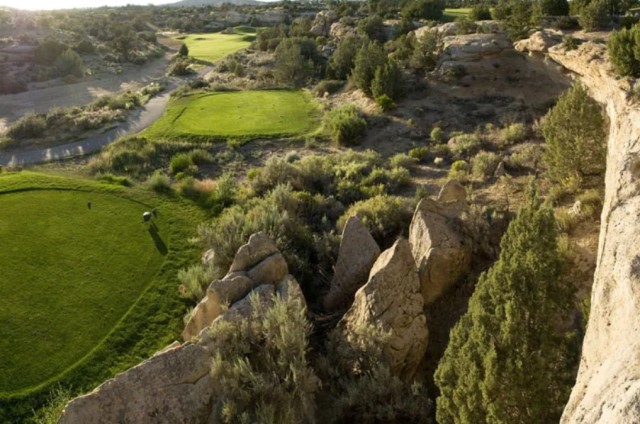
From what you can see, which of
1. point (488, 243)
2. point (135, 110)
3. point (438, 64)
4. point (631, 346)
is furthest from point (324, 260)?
point (135, 110)

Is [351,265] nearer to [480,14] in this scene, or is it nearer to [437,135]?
[437,135]

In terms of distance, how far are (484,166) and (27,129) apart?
2889 centimetres

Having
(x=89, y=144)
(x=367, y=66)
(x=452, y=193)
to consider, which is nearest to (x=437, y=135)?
(x=367, y=66)

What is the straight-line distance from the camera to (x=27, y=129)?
3188 centimetres

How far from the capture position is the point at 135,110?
3856cm

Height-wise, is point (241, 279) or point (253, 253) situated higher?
point (253, 253)

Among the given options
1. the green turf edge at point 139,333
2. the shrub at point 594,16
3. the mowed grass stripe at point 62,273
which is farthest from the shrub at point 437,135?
the mowed grass stripe at point 62,273

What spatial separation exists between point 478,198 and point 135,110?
30445 millimetres

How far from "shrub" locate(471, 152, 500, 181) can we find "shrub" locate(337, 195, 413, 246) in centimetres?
443

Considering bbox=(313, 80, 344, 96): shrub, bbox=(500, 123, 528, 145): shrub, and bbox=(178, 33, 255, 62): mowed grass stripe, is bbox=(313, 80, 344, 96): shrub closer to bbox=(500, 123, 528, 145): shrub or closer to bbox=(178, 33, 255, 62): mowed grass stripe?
bbox=(500, 123, 528, 145): shrub

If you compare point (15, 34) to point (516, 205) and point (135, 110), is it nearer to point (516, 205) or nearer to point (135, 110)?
point (135, 110)

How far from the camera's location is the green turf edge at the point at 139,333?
34.2 feet

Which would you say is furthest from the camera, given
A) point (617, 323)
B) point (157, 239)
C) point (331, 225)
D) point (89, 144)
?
point (89, 144)

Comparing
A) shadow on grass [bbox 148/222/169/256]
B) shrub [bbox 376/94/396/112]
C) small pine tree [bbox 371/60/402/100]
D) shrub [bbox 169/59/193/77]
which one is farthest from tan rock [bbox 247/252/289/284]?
shrub [bbox 169/59/193/77]
